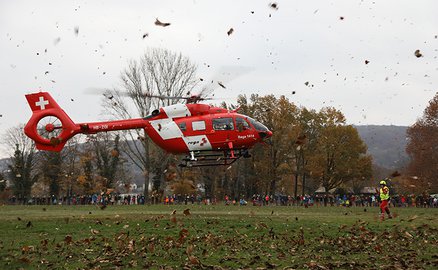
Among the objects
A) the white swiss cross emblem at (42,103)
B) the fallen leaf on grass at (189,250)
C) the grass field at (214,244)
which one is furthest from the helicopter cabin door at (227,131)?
the fallen leaf on grass at (189,250)

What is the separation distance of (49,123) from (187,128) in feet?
25.8

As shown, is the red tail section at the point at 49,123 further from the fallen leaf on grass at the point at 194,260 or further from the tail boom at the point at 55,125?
the fallen leaf on grass at the point at 194,260

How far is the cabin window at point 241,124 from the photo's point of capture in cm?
3187

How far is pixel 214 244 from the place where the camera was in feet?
65.6

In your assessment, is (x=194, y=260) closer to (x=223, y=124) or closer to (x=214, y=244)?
(x=214, y=244)

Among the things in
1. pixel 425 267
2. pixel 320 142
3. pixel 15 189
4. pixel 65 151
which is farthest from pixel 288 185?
pixel 425 267

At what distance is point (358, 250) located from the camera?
1898cm

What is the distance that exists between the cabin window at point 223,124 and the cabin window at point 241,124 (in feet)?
1.12

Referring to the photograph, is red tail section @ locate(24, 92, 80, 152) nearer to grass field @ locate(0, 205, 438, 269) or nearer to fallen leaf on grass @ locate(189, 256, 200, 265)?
grass field @ locate(0, 205, 438, 269)

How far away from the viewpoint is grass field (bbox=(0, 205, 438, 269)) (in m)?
16.4

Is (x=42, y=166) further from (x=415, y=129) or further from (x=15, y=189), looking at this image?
(x=415, y=129)

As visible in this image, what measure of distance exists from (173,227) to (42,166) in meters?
68.7


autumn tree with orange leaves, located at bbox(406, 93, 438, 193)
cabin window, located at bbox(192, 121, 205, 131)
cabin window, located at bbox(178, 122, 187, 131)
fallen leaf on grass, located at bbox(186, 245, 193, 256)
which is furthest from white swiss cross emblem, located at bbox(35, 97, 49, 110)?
autumn tree with orange leaves, located at bbox(406, 93, 438, 193)

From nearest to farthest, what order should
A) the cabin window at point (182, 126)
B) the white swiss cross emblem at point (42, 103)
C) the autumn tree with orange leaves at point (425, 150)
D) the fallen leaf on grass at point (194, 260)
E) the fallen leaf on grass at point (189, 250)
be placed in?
the fallen leaf on grass at point (194, 260), the fallen leaf on grass at point (189, 250), the cabin window at point (182, 126), the white swiss cross emblem at point (42, 103), the autumn tree with orange leaves at point (425, 150)
